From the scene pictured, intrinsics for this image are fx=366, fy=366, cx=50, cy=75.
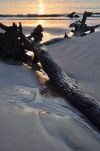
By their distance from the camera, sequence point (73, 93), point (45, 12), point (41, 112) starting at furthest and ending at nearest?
1. point (45, 12)
2. point (73, 93)
3. point (41, 112)

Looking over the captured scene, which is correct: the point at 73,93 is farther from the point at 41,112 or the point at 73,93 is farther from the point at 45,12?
the point at 45,12

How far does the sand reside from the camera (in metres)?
3.26

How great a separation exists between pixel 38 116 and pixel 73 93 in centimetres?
83

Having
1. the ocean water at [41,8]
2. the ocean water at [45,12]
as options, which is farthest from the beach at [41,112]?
the ocean water at [41,8]

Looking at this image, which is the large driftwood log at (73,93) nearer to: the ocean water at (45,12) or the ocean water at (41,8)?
the ocean water at (45,12)

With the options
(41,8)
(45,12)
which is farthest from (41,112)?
(41,8)

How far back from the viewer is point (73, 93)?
15.0 ft

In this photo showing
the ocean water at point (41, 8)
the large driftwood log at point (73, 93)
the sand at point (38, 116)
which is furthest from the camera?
the ocean water at point (41, 8)

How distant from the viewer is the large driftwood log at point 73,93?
387 cm

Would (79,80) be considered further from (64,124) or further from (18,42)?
(64,124)

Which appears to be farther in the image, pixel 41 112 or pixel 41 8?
pixel 41 8

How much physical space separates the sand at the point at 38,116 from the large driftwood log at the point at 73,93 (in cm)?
9

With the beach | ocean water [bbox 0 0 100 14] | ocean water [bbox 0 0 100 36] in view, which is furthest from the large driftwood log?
ocean water [bbox 0 0 100 14]

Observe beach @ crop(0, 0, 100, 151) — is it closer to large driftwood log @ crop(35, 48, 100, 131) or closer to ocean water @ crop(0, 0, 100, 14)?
large driftwood log @ crop(35, 48, 100, 131)
